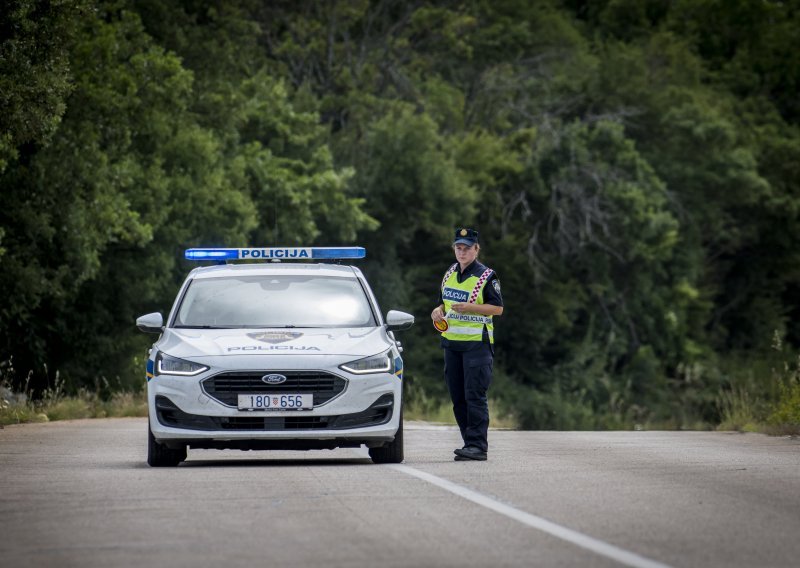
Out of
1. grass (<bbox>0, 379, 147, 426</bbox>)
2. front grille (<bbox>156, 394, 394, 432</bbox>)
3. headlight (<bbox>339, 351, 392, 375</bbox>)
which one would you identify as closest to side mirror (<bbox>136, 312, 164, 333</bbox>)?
front grille (<bbox>156, 394, 394, 432</bbox>)

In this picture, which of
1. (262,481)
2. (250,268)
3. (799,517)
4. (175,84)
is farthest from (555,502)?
(175,84)

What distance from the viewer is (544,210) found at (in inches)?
2228

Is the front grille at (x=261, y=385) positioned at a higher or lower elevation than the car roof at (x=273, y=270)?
lower

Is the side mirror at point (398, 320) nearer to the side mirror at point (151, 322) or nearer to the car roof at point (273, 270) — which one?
the car roof at point (273, 270)

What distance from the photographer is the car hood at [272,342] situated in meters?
15.0

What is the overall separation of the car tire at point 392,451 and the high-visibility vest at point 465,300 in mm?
819

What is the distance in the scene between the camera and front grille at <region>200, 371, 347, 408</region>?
14.9 meters

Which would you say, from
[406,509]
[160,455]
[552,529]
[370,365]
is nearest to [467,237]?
[370,365]

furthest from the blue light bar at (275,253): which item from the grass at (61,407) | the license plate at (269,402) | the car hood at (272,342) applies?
the grass at (61,407)

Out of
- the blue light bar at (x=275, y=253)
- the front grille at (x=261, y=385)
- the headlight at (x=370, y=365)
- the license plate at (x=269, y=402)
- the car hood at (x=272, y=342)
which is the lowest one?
the license plate at (x=269, y=402)

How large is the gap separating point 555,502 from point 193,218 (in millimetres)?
31748

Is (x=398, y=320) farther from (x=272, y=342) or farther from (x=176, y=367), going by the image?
(x=176, y=367)

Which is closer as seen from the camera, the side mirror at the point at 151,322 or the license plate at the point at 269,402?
the license plate at the point at 269,402

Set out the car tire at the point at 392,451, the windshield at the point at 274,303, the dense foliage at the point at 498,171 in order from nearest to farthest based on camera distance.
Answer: the car tire at the point at 392,451
the windshield at the point at 274,303
the dense foliage at the point at 498,171
